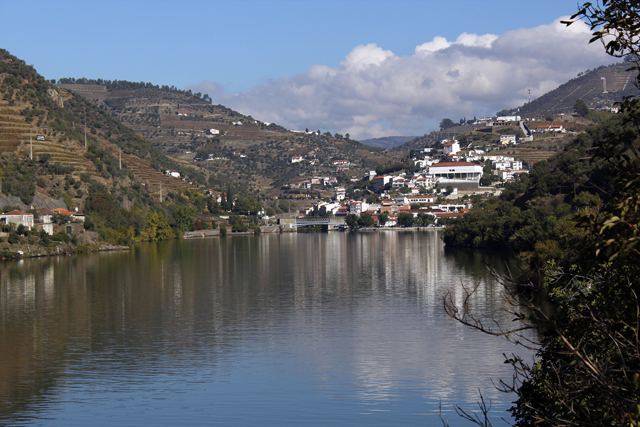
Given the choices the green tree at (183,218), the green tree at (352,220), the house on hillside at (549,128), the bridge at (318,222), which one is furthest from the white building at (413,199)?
the green tree at (183,218)

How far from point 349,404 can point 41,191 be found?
202ft

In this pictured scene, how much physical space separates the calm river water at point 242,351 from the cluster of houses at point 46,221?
59.2ft

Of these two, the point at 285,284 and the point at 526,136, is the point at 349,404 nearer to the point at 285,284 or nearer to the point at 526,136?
the point at 285,284

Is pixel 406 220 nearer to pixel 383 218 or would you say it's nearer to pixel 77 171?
pixel 383 218

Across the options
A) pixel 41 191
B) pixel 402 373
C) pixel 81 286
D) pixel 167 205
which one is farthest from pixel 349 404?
pixel 167 205

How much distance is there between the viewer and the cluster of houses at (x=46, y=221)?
55.7m

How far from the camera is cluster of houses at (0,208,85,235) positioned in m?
55.7

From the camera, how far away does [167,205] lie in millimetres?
93125

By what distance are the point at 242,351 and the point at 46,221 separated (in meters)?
46.3

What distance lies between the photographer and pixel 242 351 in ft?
66.0

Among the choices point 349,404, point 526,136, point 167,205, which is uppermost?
point 526,136

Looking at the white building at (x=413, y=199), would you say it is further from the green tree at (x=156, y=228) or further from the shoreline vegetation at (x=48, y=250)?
the shoreline vegetation at (x=48, y=250)

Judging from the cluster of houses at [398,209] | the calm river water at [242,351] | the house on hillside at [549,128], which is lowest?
the calm river water at [242,351]

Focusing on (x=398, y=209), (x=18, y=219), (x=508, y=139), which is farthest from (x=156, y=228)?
(x=508, y=139)
